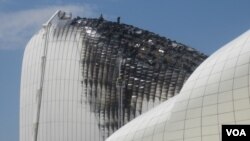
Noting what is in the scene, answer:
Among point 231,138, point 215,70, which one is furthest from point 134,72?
point 231,138

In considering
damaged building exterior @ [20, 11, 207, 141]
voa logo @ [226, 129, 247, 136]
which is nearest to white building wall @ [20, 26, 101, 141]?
damaged building exterior @ [20, 11, 207, 141]

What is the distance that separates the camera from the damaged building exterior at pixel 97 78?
79.4 meters

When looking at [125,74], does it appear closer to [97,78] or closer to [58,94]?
[97,78]

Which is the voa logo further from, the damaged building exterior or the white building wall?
the white building wall

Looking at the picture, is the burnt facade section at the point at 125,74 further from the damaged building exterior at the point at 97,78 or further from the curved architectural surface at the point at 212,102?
the curved architectural surface at the point at 212,102

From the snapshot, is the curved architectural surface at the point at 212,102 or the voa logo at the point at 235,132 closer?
the voa logo at the point at 235,132

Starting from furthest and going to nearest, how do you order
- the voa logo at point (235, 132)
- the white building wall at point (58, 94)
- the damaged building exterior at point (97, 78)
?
the white building wall at point (58, 94) → the damaged building exterior at point (97, 78) → the voa logo at point (235, 132)

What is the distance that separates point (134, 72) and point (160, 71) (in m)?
3.49

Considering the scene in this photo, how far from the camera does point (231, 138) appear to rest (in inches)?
821

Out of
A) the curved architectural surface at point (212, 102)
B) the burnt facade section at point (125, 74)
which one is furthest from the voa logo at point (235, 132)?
the burnt facade section at point (125, 74)

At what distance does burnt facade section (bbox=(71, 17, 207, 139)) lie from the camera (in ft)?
259

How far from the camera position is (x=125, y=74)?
80625mm

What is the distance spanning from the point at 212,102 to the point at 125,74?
3752cm

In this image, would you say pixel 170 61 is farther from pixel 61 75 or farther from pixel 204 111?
pixel 204 111
